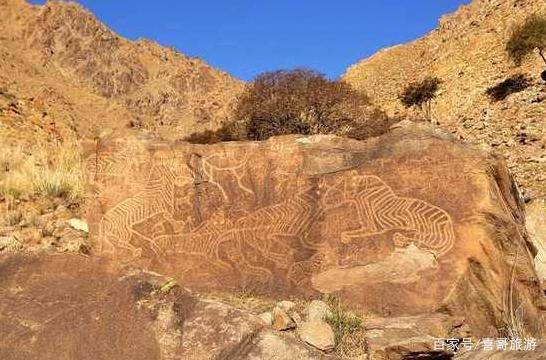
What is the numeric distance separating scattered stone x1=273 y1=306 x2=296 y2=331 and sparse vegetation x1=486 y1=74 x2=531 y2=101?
19.3m

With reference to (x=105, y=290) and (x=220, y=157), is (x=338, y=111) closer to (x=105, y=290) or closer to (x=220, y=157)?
(x=220, y=157)

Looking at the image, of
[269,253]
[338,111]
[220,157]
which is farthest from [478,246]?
[338,111]

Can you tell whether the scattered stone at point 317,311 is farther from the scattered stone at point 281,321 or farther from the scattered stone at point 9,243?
the scattered stone at point 9,243

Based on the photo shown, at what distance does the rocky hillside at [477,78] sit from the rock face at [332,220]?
5623 mm

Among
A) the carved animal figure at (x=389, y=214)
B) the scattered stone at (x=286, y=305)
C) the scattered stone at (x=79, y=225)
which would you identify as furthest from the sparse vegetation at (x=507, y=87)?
the scattered stone at (x=286, y=305)

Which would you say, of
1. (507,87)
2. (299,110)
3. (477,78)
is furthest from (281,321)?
(477,78)

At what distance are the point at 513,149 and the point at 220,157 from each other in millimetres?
9064

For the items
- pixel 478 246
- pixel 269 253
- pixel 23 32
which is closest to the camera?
pixel 478 246

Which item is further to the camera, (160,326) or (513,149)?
(513,149)

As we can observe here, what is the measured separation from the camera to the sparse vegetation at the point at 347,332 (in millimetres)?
4387

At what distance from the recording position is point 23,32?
3219cm

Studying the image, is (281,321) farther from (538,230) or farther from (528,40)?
(528,40)

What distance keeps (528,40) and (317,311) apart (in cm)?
2166

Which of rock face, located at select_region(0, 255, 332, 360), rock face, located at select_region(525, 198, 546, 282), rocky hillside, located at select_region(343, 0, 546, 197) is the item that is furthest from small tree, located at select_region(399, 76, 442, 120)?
rock face, located at select_region(0, 255, 332, 360)
